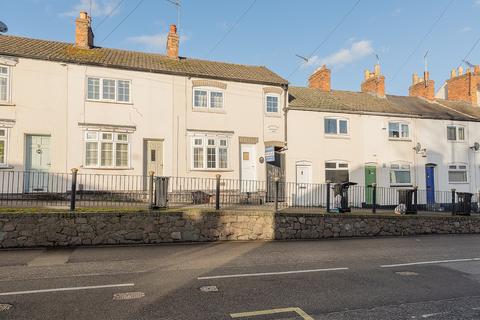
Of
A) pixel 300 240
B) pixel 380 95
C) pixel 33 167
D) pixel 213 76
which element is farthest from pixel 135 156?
pixel 380 95

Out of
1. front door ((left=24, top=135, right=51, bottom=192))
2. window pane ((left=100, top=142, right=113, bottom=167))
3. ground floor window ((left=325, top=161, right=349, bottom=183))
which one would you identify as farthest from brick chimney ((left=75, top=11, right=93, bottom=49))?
ground floor window ((left=325, top=161, right=349, bottom=183))

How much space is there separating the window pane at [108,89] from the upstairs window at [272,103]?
27.1ft

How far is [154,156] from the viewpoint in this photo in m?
19.0

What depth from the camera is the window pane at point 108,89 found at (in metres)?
18.1

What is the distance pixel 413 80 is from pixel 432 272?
2676 centimetres

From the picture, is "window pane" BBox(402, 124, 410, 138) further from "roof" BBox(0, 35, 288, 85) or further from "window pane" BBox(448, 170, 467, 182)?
"roof" BBox(0, 35, 288, 85)

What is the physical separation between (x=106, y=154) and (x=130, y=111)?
95.0 inches

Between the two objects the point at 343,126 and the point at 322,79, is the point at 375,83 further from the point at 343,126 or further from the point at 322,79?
the point at 343,126

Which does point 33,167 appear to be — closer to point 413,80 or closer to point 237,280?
point 237,280

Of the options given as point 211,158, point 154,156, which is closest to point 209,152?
point 211,158

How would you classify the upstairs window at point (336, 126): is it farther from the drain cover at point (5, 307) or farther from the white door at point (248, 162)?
the drain cover at point (5, 307)

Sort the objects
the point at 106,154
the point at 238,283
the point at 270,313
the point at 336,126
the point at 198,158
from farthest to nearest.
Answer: the point at 336,126 → the point at 198,158 → the point at 106,154 → the point at 238,283 → the point at 270,313

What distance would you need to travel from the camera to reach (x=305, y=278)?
7637mm

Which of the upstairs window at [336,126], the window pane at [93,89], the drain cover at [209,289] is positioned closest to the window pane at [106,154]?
the window pane at [93,89]
